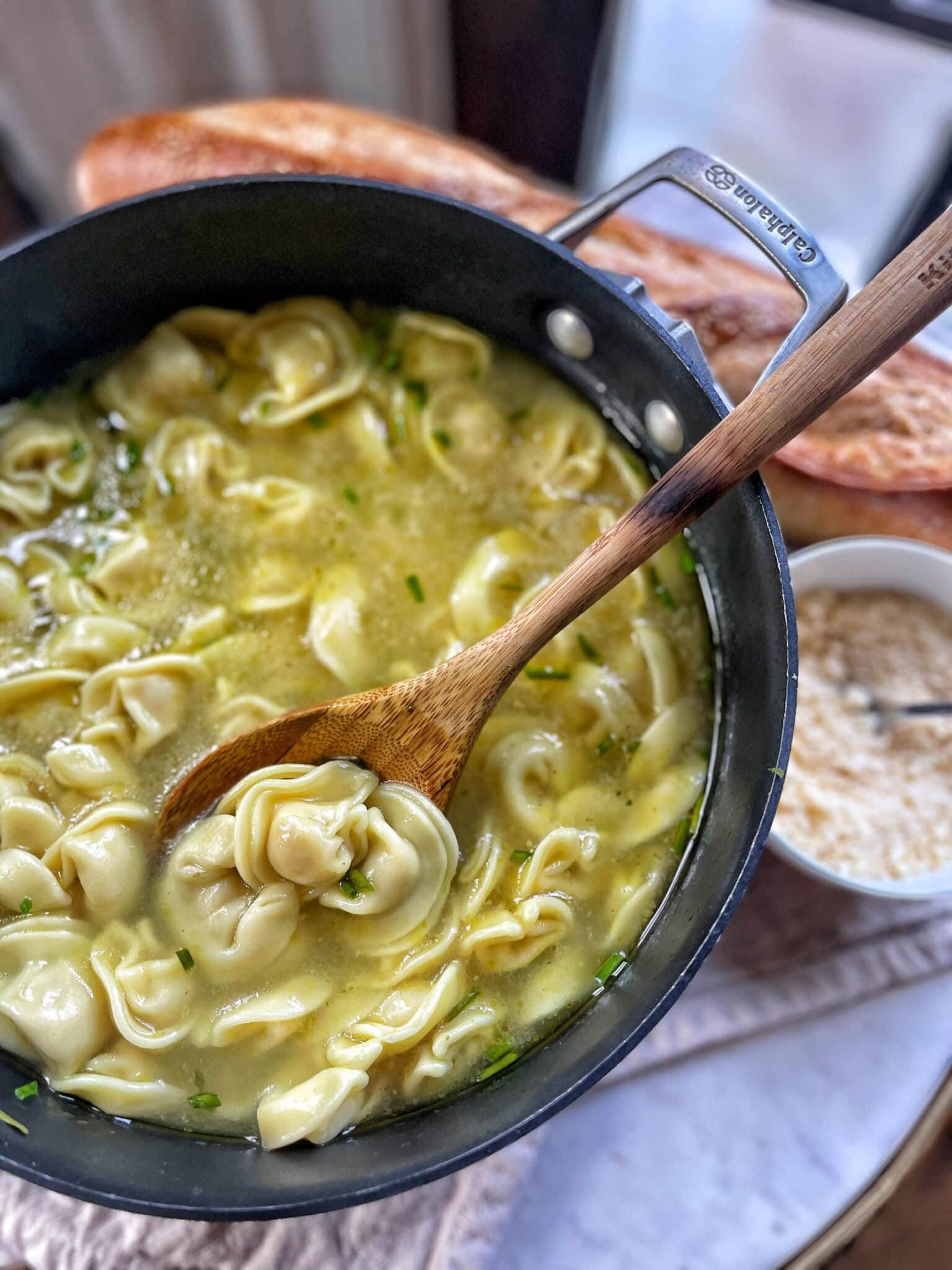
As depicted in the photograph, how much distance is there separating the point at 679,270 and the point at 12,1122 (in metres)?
2.38

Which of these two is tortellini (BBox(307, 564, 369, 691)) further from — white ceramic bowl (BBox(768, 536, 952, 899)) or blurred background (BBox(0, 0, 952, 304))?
blurred background (BBox(0, 0, 952, 304))

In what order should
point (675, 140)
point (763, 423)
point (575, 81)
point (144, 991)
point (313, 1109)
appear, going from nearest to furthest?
point (763, 423)
point (313, 1109)
point (144, 991)
point (575, 81)
point (675, 140)

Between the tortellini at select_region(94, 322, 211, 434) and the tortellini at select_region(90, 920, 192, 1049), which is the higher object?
the tortellini at select_region(94, 322, 211, 434)

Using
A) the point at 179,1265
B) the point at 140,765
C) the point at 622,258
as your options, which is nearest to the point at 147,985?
the point at 140,765

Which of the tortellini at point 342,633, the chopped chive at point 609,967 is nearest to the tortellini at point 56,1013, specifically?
the tortellini at point 342,633

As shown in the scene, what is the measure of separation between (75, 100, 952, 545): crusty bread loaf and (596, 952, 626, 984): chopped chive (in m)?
1.15

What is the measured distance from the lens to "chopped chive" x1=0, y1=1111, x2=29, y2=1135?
173 centimetres

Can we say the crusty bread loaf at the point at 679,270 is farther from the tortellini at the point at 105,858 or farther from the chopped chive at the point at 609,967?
the tortellini at the point at 105,858

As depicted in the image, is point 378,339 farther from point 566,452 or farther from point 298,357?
point 566,452

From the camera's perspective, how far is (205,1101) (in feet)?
6.16

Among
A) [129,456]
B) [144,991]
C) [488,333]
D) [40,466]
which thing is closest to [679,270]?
[488,333]

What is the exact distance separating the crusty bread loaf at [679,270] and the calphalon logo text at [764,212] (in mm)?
578

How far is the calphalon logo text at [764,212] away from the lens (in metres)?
1.82

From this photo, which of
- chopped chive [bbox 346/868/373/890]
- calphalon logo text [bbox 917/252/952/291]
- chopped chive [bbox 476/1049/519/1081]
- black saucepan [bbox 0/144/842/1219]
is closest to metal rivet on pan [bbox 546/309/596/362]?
black saucepan [bbox 0/144/842/1219]
